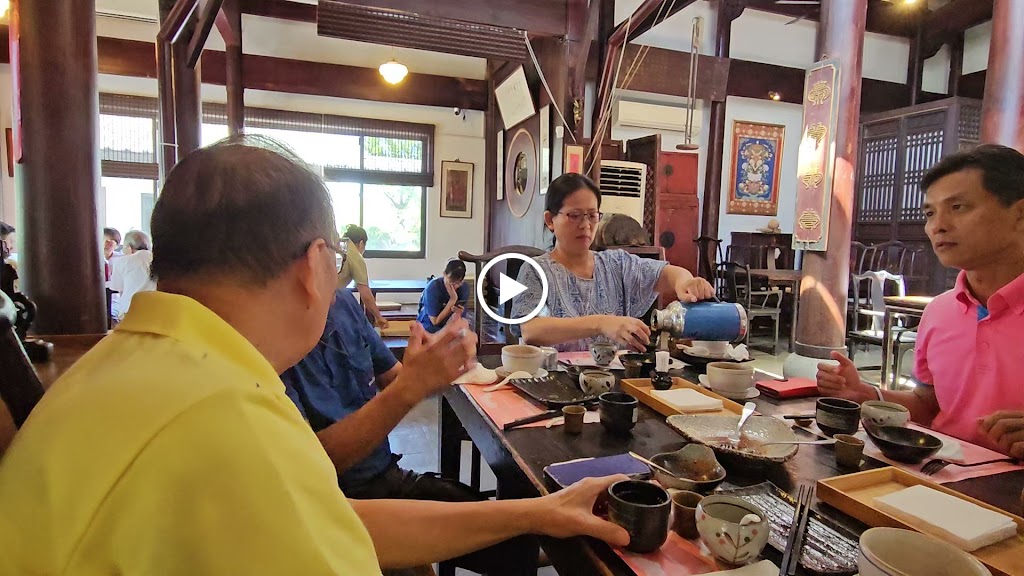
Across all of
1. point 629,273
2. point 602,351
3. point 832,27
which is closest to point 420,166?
point 832,27

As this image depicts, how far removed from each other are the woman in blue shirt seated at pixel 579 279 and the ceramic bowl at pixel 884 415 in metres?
0.91

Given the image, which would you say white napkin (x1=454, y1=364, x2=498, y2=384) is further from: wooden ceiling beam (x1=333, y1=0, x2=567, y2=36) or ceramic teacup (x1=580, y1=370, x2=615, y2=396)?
wooden ceiling beam (x1=333, y1=0, x2=567, y2=36)

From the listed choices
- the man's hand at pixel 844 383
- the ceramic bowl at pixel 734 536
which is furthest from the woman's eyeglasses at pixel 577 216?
the ceramic bowl at pixel 734 536

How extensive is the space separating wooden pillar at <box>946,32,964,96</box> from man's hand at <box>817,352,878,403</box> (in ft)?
29.0

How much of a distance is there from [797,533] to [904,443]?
20.5 inches

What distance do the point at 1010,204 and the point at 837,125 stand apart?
3.25m

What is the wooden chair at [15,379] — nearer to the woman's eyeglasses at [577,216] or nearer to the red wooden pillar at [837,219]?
the woman's eyeglasses at [577,216]

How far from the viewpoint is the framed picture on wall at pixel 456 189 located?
30.5 ft

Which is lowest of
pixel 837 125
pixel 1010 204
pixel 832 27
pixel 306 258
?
pixel 306 258

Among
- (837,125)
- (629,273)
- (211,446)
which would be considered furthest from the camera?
(837,125)

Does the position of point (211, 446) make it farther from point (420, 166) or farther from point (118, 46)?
point (420, 166)

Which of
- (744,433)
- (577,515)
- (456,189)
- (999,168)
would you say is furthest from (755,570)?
(456,189)

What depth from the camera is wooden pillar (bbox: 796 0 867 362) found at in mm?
4410

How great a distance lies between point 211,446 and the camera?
0.50 m
